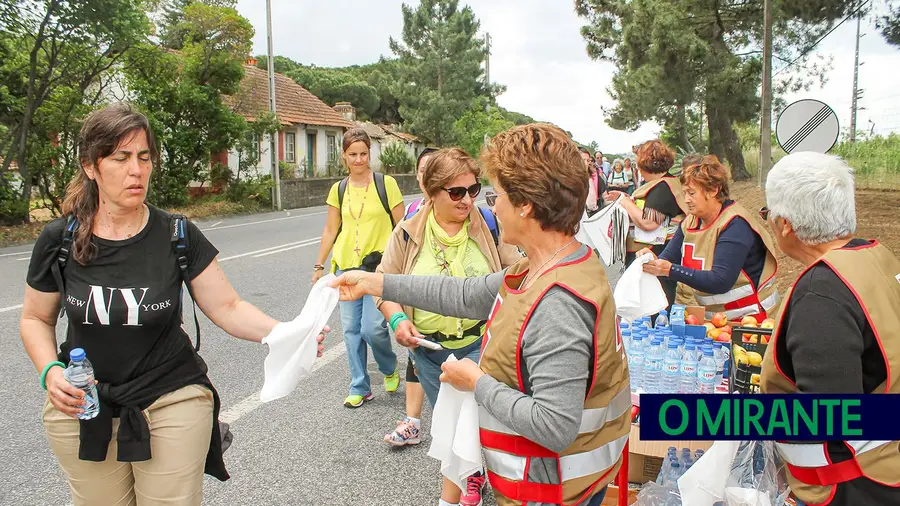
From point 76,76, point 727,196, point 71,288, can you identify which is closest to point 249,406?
point 71,288

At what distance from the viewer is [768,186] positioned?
211cm

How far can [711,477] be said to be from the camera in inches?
87.1

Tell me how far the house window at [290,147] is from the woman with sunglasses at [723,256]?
→ 3206 cm

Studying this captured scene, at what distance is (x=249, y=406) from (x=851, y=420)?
152 inches

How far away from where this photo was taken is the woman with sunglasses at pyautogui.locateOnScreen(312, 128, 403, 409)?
15.6 feet

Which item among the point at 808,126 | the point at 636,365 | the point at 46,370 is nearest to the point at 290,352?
the point at 46,370

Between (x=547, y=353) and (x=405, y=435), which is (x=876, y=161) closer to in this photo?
(x=405, y=435)

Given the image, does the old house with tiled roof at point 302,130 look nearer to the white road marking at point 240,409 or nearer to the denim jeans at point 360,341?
the white road marking at point 240,409

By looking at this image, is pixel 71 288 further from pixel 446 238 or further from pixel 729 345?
pixel 729 345

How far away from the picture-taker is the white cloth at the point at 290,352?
2.27 metres

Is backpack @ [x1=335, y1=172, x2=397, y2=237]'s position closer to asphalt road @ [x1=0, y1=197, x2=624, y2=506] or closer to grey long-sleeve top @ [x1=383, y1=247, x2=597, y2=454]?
asphalt road @ [x1=0, y1=197, x2=624, y2=506]

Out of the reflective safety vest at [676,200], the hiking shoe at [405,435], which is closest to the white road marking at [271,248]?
the reflective safety vest at [676,200]

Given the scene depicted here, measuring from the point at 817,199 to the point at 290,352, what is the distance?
5.75 ft

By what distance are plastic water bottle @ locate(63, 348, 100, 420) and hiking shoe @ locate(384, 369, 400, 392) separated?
3.05m
